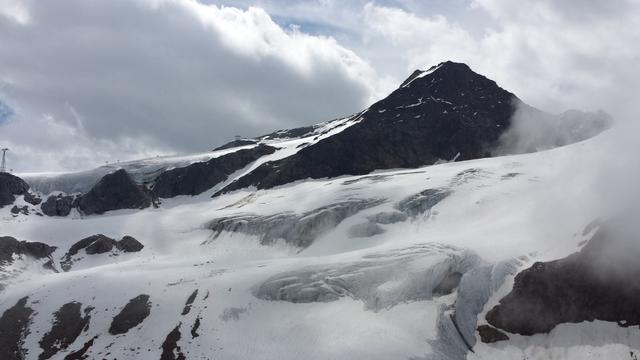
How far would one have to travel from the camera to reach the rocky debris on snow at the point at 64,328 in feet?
206

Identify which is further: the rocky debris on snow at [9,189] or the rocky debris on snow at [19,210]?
the rocky debris on snow at [9,189]

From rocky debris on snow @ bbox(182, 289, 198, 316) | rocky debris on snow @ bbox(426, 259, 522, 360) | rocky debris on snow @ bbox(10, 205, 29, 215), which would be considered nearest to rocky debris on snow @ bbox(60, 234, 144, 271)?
rocky debris on snow @ bbox(10, 205, 29, 215)

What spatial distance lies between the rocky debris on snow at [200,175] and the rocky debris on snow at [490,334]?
108 meters

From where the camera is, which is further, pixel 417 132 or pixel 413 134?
pixel 417 132

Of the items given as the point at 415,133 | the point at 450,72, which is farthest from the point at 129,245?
the point at 450,72

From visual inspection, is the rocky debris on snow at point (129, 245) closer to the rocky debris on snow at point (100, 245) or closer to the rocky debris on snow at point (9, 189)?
the rocky debris on snow at point (100, 245)

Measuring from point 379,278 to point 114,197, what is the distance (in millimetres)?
88925

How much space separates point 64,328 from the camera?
65.8 meters

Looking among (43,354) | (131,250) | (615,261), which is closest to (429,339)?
(615,261)

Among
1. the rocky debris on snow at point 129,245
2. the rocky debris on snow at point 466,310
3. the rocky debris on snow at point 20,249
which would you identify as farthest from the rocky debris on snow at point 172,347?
the rocky debris on snow at point 129,245

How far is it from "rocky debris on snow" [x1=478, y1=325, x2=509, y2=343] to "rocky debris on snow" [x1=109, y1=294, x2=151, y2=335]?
32.9m

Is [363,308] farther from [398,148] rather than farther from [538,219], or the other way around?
[398,148]

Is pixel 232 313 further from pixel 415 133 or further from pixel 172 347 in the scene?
pixel 415 133

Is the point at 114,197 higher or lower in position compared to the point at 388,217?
higher
